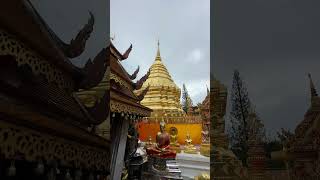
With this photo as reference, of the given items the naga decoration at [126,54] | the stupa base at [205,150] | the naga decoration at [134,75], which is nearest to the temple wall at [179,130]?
the stupa base at [205,150]

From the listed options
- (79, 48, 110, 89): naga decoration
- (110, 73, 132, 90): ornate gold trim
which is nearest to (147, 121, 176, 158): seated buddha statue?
(110, 73, 132, 90): ornate gold trim

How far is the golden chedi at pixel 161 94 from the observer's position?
15.1 m

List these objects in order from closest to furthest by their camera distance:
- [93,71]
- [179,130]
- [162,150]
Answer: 1. [93,71]
2. [162,150]
3. [179,130]

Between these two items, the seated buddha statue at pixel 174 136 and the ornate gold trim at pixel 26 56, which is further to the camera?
the seated buddha statue at pixel 174 136

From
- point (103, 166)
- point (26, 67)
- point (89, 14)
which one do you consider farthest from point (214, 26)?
point (26, 67)

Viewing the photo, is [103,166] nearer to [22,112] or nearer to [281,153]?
[22,112]

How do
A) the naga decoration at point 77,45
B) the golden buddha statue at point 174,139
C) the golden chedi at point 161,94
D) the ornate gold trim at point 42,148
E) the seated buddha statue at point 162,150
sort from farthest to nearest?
the golden chedi at point 161,94, the golden buddha statue at point 174,139, the seated buddha statue at point 162,150, the naga decoration at point 77,45, the ornate gold trim at point 42,148

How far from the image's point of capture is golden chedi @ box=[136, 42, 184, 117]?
49.5 feet

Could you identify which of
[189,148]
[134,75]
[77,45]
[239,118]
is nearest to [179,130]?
[189,148]

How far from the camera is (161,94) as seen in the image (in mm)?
15758

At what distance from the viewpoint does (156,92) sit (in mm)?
15781

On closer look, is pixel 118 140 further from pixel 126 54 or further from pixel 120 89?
pixel 126 54

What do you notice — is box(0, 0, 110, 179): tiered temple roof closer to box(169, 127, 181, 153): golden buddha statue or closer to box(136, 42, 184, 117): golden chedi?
box(169, 127, 181, 153): golden buddha statue

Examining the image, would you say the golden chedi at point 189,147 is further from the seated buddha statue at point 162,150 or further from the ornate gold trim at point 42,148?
the ornate gold trim at point 42,148
